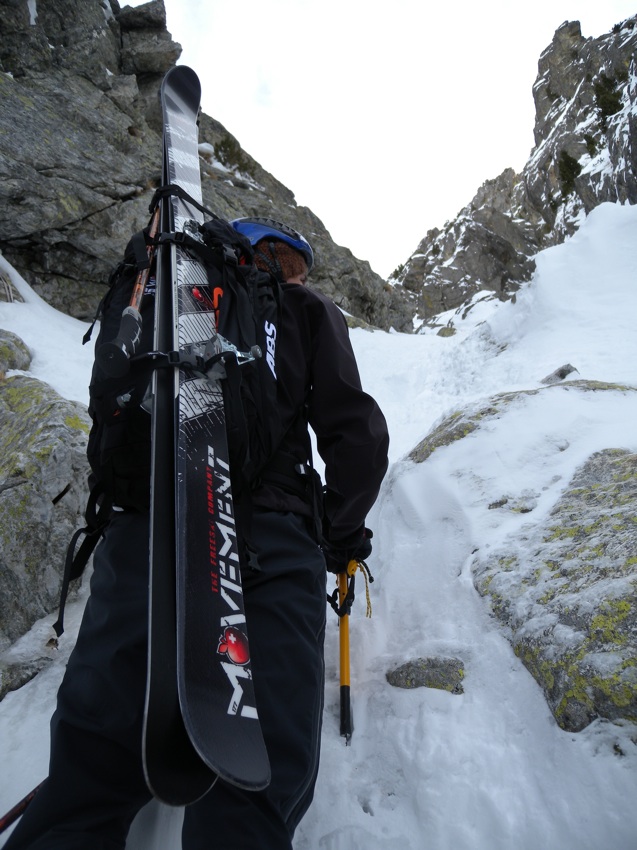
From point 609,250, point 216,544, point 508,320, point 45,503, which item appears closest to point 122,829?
point 216,544

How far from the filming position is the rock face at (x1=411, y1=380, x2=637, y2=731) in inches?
69.0

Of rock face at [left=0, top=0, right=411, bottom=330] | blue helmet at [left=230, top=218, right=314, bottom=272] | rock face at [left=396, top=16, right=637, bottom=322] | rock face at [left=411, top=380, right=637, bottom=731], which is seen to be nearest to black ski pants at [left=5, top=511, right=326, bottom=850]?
rock face at [left=411, top=380, right=637, bottom=731]

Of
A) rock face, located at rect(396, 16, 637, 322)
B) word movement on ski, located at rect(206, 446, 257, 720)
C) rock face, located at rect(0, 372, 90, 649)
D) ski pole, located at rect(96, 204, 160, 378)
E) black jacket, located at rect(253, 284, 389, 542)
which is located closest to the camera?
word movement on ski, located at rect(206, 446, 257, 720)

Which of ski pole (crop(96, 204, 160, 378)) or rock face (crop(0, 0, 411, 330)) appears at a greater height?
rock face (crop(0, 0, 411, 330))

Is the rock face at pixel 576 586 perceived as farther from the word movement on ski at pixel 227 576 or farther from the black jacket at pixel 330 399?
the word movement on ski at pixel 227 576

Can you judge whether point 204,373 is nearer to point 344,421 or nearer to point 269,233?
point 344,421

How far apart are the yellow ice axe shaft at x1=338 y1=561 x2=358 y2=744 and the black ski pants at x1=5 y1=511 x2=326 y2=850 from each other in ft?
2.17

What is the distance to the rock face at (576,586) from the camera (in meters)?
1.75

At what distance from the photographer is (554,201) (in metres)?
53.0

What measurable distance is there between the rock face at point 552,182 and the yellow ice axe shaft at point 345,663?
4311 centimetres

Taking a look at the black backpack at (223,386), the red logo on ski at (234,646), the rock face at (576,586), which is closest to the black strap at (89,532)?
the black backpack at (223,386)

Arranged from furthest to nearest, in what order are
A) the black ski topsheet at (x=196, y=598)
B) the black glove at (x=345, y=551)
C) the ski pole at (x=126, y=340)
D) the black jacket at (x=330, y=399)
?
the black glove at (x=345, y=551), the black jacket at (x=330, y=399), the ski pole at (x=126, y=340), the black ski topsheet at (x=196, y=598)

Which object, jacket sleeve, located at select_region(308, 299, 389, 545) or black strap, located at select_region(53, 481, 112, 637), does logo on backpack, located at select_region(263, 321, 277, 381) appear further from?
black strap, located at select_region(53, 481, 112, 637)

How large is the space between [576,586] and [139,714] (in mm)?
1799
